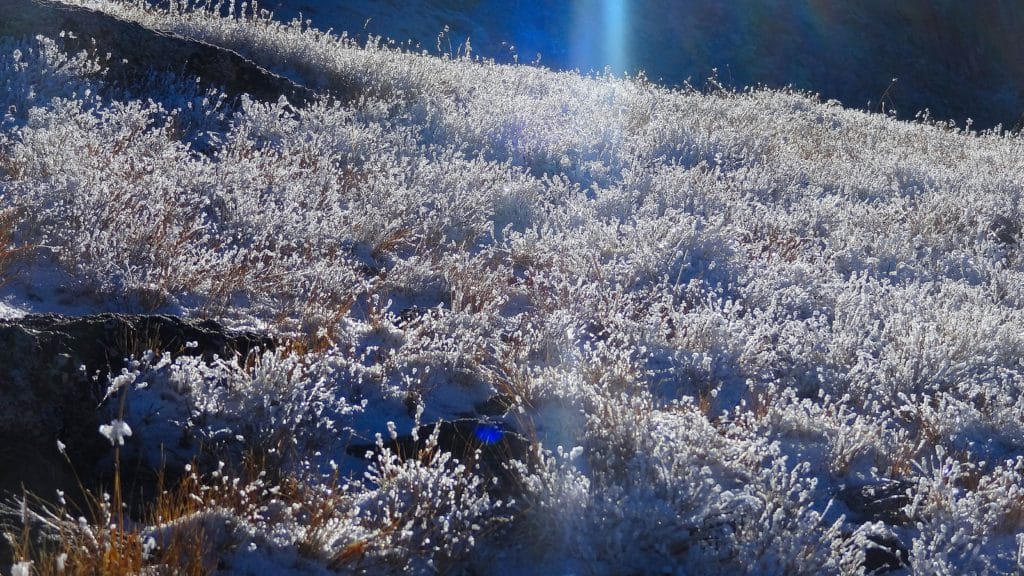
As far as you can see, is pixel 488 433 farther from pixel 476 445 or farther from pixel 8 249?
pixel 8 249

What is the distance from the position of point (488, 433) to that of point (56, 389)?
4.93ft

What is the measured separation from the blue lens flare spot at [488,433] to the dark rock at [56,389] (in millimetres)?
1131

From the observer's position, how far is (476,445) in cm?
290

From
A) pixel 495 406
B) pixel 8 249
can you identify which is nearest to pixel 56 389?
pixel 8 249

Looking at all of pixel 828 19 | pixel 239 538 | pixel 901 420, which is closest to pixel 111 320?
pixel 239 538

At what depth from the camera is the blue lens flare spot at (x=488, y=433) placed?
2.93 meters

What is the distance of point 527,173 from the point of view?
249 inches

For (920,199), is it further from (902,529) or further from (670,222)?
(902,529)

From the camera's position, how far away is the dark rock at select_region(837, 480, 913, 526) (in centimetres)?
282

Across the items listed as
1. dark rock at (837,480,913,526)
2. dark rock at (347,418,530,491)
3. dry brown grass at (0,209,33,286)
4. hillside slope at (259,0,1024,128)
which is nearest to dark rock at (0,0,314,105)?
dry brown grass at (0,209,33,286)

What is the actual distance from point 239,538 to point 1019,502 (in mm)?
2656

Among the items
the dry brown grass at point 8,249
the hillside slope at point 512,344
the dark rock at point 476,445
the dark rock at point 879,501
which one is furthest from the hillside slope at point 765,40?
the dark rock at point 879,501

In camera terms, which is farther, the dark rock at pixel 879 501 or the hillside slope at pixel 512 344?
the dark rock at pixel 879 501

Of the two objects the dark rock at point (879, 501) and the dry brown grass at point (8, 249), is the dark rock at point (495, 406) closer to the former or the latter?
the dark rock at point (879, 501)
